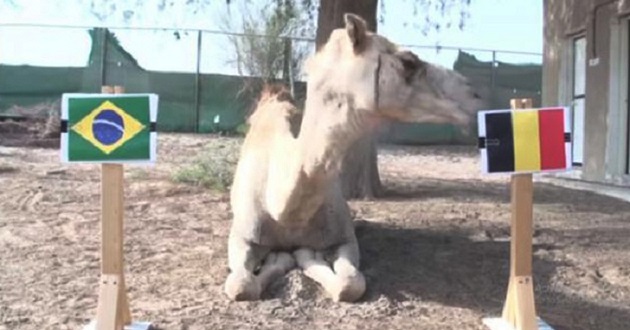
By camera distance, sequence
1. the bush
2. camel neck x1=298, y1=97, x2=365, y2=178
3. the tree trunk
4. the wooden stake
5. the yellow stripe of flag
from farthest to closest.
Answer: the bush → the tree trunk → the wooden stake → the yellow stripe of flag → camel neck x1=298, y1=97, x2=365, y2=178

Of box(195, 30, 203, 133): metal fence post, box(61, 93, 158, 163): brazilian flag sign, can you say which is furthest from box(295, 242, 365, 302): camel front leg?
box(195, 30, 203, 133): metal fence post

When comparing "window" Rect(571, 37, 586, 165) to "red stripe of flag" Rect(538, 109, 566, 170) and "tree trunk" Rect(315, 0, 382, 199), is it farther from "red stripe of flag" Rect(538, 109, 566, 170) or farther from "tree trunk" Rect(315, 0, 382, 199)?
"red stripe of flag" Rect(538, 109, 566, 170)

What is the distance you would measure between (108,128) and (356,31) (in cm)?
149

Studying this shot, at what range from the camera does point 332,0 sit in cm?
839

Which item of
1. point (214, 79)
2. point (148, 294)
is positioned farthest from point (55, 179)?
point (214, 79)

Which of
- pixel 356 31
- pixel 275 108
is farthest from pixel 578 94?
pixel 356 31

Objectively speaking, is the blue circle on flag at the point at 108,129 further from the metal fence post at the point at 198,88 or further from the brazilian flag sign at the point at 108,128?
the metal fence post at the point at 198,88

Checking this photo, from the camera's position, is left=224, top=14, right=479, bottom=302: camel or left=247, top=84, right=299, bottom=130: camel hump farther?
left=247, top=84, right=299, bottom=130: camel hump

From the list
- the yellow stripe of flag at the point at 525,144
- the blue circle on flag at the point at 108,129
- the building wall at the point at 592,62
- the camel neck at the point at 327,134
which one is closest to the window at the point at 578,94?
the building wall at the point at 592,62

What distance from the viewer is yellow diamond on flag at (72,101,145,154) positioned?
4.53 metres

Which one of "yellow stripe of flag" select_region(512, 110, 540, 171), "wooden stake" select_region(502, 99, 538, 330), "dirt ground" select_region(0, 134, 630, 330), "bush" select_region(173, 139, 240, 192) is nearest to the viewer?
"yellow stripe of flag" select_region(512, 110, 540, 171)

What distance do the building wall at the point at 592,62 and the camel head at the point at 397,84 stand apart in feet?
27.1

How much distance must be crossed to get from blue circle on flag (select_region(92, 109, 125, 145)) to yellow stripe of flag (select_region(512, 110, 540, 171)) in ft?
6.93

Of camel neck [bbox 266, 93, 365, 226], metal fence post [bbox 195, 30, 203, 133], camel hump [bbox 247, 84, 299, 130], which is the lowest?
camel neck [bbox 266, 93, 365, 226]
